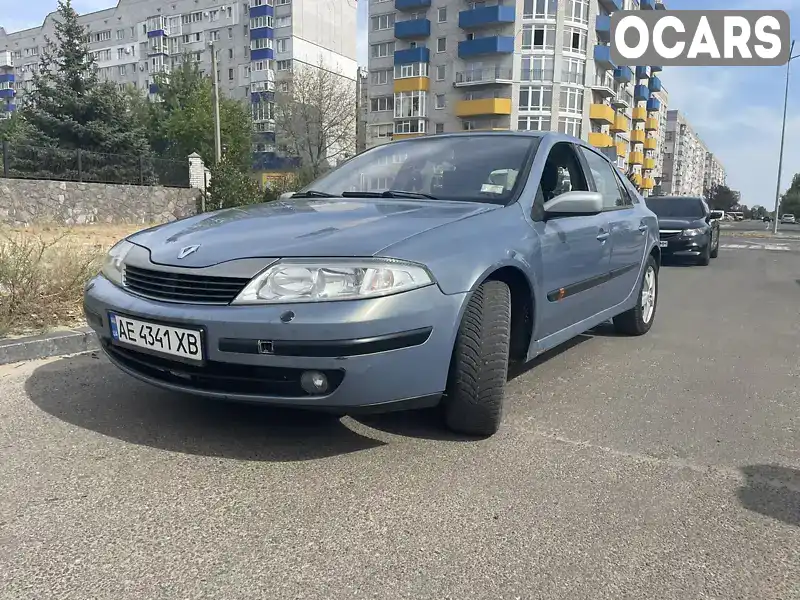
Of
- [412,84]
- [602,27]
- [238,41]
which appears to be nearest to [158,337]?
[412,84]

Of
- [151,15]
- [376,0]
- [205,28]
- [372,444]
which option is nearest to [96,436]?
[372,444]

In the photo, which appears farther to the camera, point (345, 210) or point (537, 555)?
point (345, 210)

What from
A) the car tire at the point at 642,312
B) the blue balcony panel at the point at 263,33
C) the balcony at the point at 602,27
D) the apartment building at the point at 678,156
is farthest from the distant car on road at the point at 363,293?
the apartment building at the point at 678,156

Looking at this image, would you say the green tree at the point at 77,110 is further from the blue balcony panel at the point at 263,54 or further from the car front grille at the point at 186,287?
the blue balcony panel at the point at 263,54

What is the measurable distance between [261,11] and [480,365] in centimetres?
A: 6422

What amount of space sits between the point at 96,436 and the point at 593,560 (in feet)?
7.16

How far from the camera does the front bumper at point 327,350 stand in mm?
2424

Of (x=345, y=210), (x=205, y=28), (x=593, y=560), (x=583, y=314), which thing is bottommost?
(x=593, y=560)

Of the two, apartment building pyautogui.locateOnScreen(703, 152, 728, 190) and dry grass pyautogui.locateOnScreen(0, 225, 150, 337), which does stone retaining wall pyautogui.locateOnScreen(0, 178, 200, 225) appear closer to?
dry grass pyautogui.locateOnScreen(0, 225, 150, 337)

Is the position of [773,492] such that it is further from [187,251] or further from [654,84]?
[654,84]

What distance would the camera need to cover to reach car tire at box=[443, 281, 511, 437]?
110 inches

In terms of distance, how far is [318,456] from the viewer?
9.01 ft

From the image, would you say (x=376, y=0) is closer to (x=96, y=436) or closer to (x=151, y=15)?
(x=151, y=15)

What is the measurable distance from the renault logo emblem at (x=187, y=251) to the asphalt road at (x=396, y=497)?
32.5 inches
